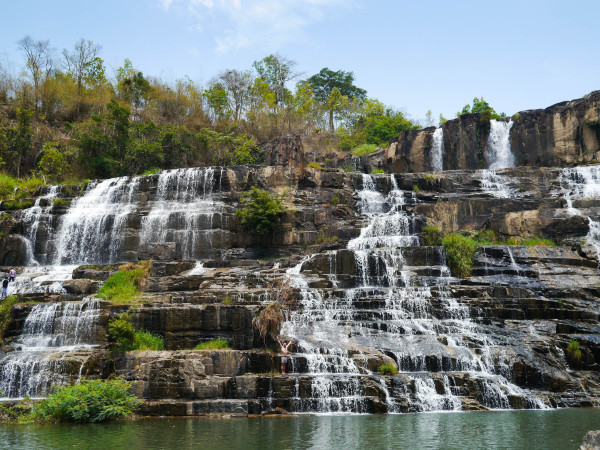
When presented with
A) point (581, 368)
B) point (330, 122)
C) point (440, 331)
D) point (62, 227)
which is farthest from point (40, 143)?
point (581, 368)

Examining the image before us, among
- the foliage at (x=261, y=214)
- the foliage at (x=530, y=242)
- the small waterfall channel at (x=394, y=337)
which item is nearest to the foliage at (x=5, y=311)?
the small waterfall channel at (x=394, y=337)

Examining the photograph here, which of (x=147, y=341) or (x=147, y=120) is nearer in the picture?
(x=147, y=341)

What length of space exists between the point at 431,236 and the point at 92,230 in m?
19.1

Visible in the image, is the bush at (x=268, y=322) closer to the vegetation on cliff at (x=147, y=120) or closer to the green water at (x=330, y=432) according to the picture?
the green water at (x=330, y=432)

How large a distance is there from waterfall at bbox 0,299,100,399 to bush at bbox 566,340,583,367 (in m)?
15.9

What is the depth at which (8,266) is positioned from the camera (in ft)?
96.4

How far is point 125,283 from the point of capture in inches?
912

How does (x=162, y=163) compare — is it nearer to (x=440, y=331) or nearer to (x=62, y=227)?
(x=62, y=227)

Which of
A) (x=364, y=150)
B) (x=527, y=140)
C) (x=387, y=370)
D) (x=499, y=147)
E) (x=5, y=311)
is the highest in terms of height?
(x=364, y=150)

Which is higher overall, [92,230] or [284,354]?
[92,230]

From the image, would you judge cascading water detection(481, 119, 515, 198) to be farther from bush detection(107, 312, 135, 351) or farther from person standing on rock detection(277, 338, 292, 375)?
bush detection(107, 312, 135, 351)

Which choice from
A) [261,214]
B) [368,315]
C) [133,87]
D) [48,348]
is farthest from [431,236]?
[133,87]

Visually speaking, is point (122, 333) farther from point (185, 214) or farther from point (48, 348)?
point (185, 214)

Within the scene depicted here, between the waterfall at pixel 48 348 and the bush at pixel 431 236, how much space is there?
1538cm
